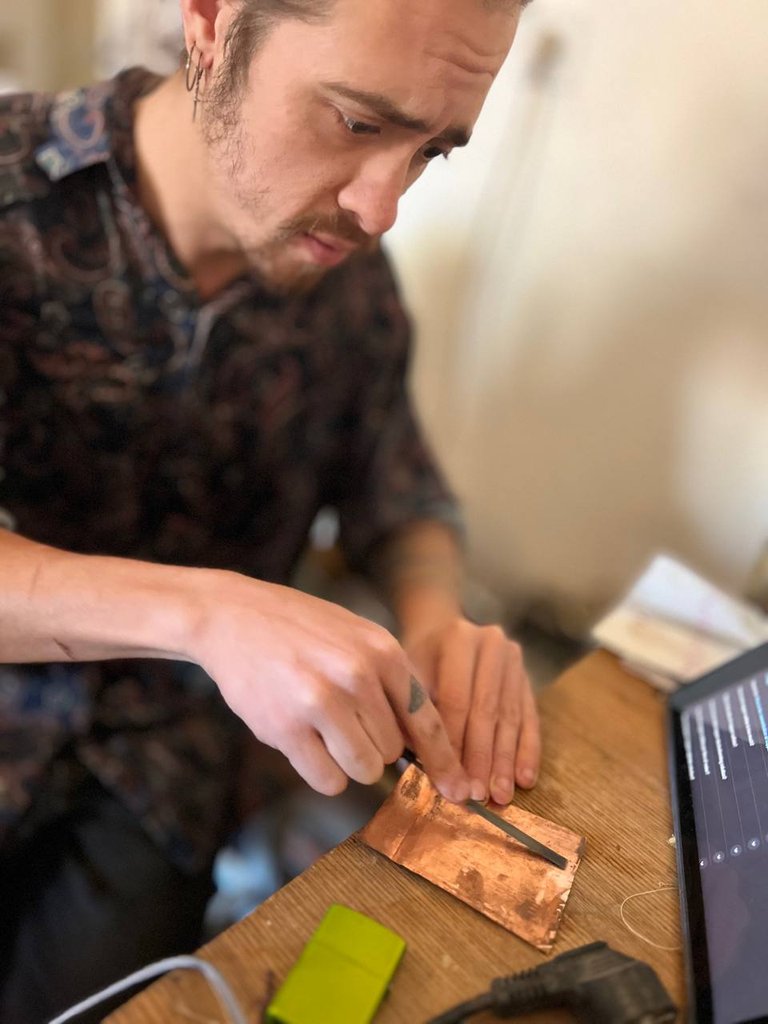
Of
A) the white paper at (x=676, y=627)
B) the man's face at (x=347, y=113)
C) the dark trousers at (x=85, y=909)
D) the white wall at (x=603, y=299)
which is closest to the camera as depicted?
the man's face at (x=347, y=113)

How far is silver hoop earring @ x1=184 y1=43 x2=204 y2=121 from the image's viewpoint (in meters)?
0.59

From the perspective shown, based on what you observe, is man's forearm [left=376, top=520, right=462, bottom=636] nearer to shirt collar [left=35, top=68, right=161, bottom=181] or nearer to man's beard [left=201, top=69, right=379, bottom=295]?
man's beard [left=201, top=69, right=379, bottom=295]

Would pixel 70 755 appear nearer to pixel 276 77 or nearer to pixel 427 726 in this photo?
pixel 427 726

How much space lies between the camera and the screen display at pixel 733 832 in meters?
0.43

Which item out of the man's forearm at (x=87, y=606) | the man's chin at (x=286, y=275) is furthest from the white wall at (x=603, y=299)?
the man's forearm at (x=87, y=606)

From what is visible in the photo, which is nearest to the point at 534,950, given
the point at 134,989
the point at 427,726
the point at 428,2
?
the point at 427,726

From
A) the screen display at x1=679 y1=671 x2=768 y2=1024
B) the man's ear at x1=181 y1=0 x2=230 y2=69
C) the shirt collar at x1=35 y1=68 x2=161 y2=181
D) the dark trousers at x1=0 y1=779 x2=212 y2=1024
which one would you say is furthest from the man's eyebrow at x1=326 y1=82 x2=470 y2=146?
the dark trousers at x1=0 y1=779 x2=212 y2=1024

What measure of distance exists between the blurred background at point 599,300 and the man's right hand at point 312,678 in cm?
55

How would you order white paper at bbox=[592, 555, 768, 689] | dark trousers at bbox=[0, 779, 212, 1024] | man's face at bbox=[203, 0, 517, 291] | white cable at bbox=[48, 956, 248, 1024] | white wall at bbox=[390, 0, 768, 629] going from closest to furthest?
white cable at bbox=[48, 956, 248, 1024] < man's face at bbox=[203, 0, 517, 291] < dark trousers at bbox=[0, 779, 212, 1024] < white paper at bbox=[592, 555, 768, 689] < white wall at bbox=[390, 0, 768, 629]

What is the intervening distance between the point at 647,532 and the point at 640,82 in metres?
0.50

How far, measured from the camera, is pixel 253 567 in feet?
2.89

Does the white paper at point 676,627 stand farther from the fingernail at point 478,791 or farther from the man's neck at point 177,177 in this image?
the man's neck at point 177,177

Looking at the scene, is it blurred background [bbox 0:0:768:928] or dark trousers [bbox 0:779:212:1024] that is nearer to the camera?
dark trousers [bbox 0:779:212:1024]

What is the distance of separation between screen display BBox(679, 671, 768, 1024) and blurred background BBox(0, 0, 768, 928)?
1.05ft
